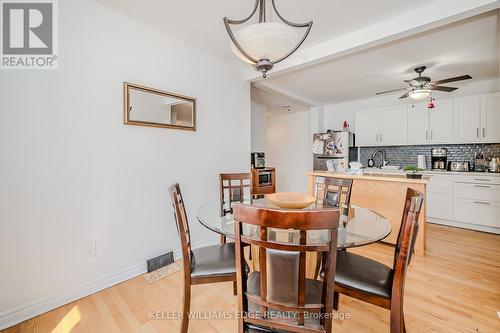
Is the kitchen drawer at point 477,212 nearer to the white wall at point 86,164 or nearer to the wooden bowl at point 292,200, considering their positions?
the wooden bowl at point 292,200

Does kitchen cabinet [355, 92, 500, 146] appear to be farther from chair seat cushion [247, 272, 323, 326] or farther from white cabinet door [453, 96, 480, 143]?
chair seat cushion [247, 272, 323, 326]

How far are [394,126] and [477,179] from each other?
1562 millimetres

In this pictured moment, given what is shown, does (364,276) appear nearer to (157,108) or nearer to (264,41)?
(264,41)

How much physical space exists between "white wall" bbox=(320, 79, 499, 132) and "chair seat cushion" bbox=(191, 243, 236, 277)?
4664 mm

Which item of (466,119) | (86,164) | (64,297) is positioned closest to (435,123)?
(466,119)

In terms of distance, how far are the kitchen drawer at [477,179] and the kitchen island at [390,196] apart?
1.44 m

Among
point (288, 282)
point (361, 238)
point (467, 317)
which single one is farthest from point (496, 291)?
point (288, 282)

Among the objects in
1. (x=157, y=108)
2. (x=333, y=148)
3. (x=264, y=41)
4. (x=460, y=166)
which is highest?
(x=264, y=41)

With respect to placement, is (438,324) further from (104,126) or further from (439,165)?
(439,165)

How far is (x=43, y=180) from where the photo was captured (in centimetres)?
170

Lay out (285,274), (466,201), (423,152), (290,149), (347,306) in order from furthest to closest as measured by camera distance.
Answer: (290,149), (423,152), (466,201), (347,306), (285,274)

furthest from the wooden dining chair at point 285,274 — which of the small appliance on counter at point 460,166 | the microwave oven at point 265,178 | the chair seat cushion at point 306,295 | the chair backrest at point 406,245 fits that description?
the small appliance on counter at point 460,166

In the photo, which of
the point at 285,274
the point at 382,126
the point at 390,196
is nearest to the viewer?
the point at 285,274

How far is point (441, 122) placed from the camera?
4.04 meters
